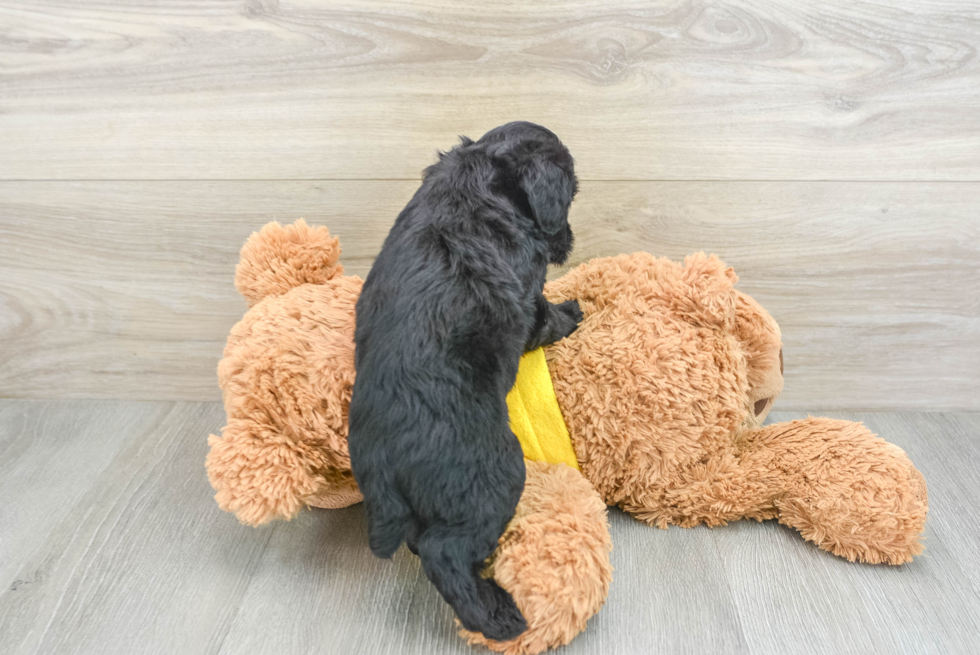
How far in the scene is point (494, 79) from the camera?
3.28 ft

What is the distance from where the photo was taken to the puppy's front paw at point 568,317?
2.74ft

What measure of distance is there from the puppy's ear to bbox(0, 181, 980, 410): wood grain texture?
28 centimetres

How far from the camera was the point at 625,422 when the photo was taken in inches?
32.6

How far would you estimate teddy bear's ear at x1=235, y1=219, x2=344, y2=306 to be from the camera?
2.96 feet

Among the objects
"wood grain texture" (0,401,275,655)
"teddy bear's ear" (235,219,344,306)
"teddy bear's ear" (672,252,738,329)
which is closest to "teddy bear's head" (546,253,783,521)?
"teddy bear's ear" (672,252,738,329)

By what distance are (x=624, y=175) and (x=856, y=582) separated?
629 mm

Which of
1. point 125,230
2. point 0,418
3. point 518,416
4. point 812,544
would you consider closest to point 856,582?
point 812,544

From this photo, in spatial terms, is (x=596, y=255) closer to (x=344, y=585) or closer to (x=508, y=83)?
(x=508, y=83)

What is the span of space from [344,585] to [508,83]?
725 mm

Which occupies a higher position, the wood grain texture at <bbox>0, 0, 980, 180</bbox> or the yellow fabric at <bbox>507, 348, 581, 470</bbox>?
the wood grain texture at <bbox>0, 0, 980, 180</bbox>

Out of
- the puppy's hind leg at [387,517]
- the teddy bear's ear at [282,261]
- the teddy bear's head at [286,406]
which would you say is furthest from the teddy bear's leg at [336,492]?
the teddy bear's ear at [282,261]

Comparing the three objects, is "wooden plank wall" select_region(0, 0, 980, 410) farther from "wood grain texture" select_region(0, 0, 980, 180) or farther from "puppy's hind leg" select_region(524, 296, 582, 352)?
"puppy's hind leg" select_region(524, 296, 582, 352)

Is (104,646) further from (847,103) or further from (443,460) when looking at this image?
(847,103)

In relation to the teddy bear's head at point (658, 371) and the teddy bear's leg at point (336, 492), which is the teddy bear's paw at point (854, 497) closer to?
the teddy bear's head at point (658, 371)
